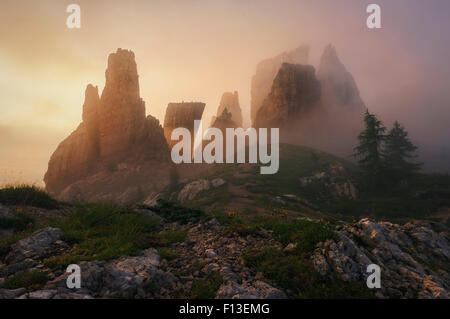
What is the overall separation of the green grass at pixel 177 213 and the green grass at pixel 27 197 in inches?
202

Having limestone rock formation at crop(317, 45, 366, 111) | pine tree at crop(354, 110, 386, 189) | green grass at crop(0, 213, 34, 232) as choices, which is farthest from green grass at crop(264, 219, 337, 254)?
limestone rock formation at crop(317, 45, 366, 111)

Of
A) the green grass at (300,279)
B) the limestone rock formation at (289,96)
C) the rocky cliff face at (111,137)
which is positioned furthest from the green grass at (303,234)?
the limestone rock formation at (289,96)

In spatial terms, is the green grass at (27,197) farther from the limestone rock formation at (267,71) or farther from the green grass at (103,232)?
the limestone rock formation at (267,71)

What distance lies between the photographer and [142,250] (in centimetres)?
612

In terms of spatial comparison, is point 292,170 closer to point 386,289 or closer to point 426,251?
point 426,251

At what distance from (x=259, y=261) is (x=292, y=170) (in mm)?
42759

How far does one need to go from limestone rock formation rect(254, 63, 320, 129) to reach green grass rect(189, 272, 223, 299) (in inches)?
3416

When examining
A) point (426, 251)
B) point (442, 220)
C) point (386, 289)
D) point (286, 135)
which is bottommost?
point (442, 220)

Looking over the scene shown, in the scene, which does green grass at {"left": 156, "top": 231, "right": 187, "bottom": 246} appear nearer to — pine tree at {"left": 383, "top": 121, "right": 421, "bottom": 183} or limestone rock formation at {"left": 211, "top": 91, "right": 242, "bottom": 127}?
pine tree at {"left": 383, "top": 121, "right": 421, "bottom": 183}

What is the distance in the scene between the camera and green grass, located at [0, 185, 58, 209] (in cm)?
981

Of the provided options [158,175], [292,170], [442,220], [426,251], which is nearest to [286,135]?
[292,170]

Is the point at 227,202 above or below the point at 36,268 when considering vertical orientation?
below

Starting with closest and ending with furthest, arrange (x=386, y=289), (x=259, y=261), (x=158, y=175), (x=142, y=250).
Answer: (x=386, y=289), (x=259, y=261), (x=142, y=250), (x=158, y=175)

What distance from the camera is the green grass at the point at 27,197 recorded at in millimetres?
9812
